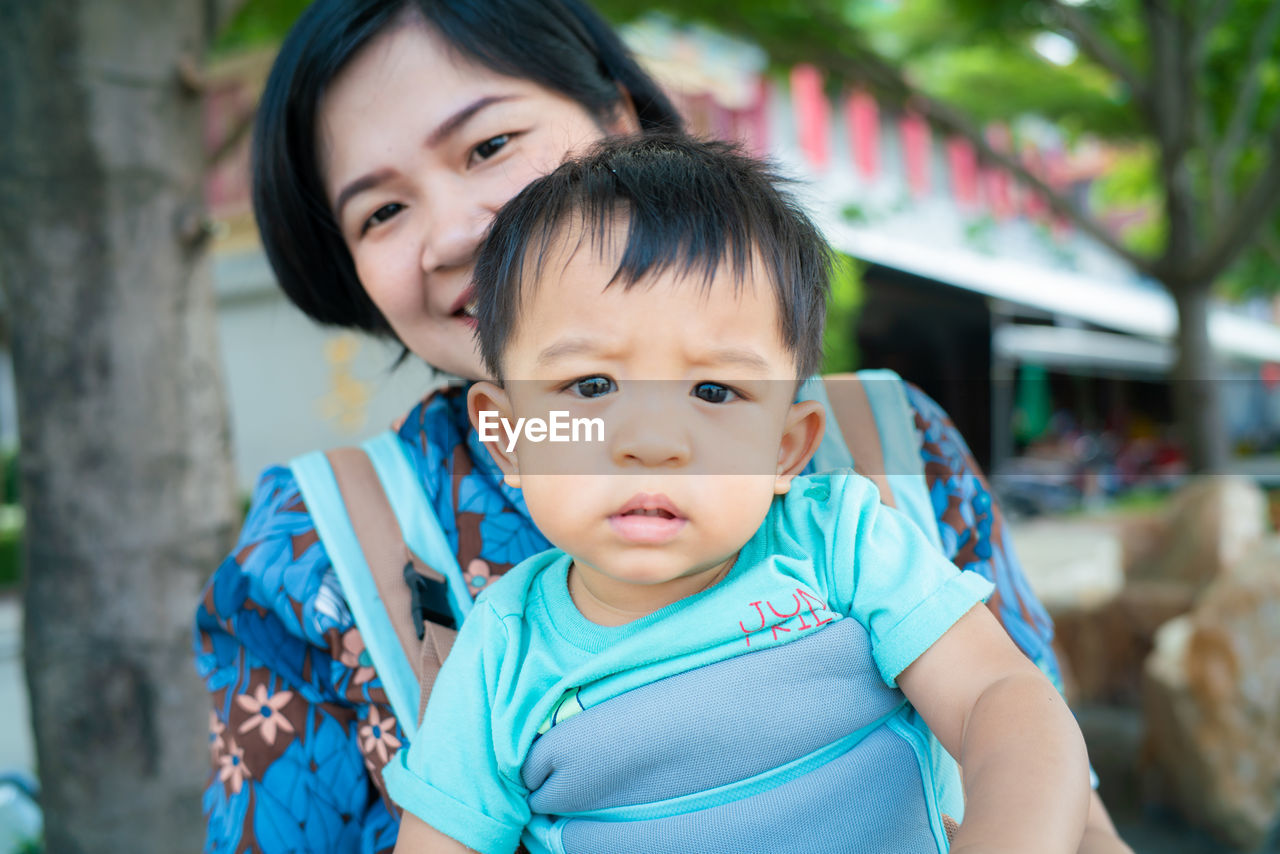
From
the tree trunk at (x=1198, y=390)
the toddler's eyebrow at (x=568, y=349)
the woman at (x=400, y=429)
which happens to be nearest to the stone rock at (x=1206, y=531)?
the tree trunk at (x=1198, y=390)

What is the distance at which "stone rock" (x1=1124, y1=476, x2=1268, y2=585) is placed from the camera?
5.79 metres

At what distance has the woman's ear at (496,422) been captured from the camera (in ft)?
3.37

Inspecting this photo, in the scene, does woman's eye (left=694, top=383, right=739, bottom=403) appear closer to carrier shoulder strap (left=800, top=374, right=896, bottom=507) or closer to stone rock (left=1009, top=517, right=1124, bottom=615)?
carrier shoulder strap (left=800, top=374, right=896, bottom=507)

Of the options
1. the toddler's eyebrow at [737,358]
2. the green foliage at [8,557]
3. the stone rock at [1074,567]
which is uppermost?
the toddler's eyebrow at [737,358]

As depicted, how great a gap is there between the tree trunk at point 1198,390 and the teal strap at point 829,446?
238 inches

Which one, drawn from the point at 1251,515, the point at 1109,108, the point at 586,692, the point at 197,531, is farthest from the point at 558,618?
the point at 1109,108

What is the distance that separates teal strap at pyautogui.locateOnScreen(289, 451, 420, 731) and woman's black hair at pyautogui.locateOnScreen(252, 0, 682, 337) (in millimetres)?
377

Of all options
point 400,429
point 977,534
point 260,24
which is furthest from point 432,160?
point 260,24

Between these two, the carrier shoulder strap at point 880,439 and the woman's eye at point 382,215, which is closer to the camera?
the carrier shoulder strap at point 880,439

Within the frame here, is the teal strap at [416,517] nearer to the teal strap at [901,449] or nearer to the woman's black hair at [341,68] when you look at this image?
the woman's black hair at [341,68]

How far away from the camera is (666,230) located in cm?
92

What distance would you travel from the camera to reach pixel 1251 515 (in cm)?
598

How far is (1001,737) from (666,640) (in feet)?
1.01

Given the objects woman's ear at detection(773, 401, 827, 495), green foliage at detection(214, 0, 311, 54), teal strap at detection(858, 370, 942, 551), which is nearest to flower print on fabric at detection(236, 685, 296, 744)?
woman's ear at detection(773, 401, 827, 495)
